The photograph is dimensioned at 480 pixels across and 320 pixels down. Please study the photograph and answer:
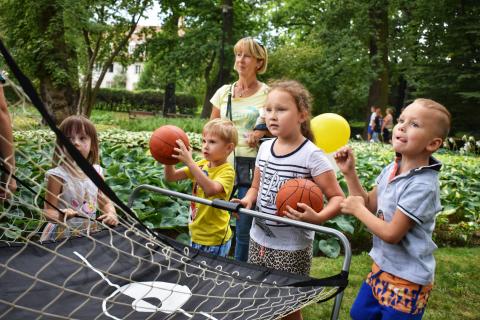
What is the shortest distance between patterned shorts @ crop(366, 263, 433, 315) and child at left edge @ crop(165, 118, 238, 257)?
1048 millimetres

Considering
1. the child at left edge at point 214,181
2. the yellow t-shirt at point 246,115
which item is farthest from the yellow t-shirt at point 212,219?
the yellow t-shirt at point 246,115

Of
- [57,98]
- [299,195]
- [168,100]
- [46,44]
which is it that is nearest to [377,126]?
[57,98]

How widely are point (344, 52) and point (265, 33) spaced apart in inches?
205

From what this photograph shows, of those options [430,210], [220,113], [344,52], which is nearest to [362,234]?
[220,113]

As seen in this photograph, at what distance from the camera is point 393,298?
75.2 inches

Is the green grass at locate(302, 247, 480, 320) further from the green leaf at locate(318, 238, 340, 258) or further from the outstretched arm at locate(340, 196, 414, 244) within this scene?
the outstretched arm at locate(340, 196, 414, 244)

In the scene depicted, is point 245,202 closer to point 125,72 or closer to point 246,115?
point 246,115

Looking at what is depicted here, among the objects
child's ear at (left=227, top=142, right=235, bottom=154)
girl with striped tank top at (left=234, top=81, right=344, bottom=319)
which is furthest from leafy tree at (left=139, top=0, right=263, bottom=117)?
girl with striped tank top at (left=234, top=81, right=344, bottom=319)

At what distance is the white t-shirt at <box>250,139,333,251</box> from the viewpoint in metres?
2.27

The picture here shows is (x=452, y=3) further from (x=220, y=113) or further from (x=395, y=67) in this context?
(x=220, y=113)

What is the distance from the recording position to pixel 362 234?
471 cm

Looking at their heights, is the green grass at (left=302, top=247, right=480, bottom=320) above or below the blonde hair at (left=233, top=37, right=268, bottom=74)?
below

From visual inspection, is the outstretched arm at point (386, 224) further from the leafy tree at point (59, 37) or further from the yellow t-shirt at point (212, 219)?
the leafy tree at point (59, 37)

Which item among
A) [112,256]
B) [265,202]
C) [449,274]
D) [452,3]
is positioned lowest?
[449,274]
